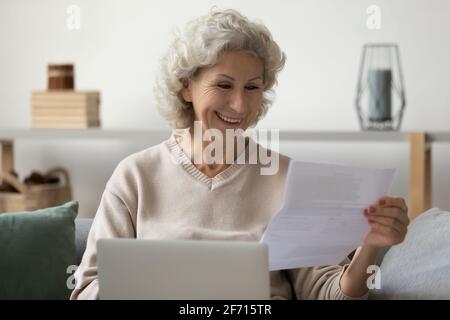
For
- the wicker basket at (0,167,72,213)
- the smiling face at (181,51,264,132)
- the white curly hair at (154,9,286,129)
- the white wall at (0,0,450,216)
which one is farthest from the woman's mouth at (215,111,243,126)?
the wicker basket at (0,167,72,213)

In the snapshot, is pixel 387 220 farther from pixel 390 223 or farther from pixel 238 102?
pixel 238 102

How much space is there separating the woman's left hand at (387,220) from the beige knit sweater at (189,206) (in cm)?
24

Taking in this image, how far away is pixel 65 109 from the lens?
2932 millimetres

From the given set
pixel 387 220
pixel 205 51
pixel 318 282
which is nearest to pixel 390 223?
pixel 387 220

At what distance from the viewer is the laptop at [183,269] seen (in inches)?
46.6

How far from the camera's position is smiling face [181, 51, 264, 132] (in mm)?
1779

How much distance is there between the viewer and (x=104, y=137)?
9.41ft

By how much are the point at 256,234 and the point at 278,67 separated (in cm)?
38

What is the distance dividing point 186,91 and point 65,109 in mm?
1129

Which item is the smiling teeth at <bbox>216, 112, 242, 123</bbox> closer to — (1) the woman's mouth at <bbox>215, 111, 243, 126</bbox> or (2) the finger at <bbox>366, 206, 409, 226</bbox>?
(1) the woman's mouth at <bbox>215, 111, 243, 126</bbox>

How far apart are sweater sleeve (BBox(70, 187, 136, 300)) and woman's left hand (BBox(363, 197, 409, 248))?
0.54m

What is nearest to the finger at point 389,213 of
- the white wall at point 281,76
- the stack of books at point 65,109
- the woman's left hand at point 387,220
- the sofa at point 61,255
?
the woman's left hand at point 387,220

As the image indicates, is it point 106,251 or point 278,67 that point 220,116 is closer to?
point 278,67
